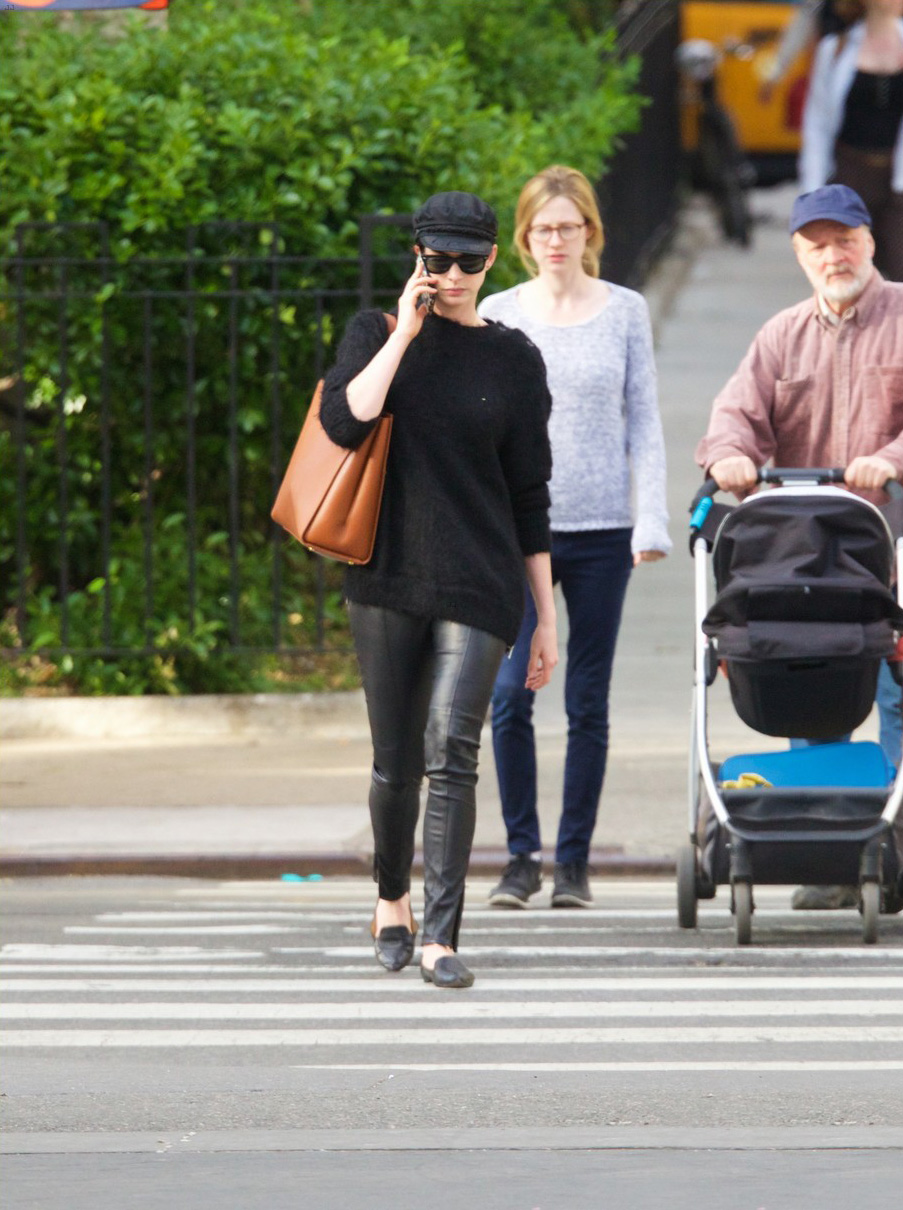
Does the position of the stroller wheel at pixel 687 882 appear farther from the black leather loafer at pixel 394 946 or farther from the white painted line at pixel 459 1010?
the black leather loafer at pixel 394 946

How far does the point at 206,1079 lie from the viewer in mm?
5387

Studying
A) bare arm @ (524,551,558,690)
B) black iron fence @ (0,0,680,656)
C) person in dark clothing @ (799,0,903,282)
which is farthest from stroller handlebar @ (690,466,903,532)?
person in dark clothing @ (799,0,903,282)

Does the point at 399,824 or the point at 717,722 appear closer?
the point at 399,824

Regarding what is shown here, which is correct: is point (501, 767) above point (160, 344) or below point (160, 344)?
below

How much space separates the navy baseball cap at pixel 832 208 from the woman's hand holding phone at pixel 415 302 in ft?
4.20

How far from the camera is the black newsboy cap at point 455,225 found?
6086 mm

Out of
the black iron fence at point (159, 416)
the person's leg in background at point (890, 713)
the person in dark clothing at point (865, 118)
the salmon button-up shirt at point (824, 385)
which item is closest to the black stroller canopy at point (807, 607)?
the salmon button-up shirt at point (824, 385)

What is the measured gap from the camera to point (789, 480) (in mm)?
6699

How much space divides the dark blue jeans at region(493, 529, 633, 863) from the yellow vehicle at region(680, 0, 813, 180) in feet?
46.3

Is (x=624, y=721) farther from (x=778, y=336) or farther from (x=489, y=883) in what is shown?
(x=778, y=336)

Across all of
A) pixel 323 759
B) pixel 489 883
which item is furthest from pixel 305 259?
pixel 489 883

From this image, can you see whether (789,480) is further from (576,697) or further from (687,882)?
(687,882)

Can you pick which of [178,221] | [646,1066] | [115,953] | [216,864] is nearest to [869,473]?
[646,1066]

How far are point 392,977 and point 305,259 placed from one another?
477 centimetres
